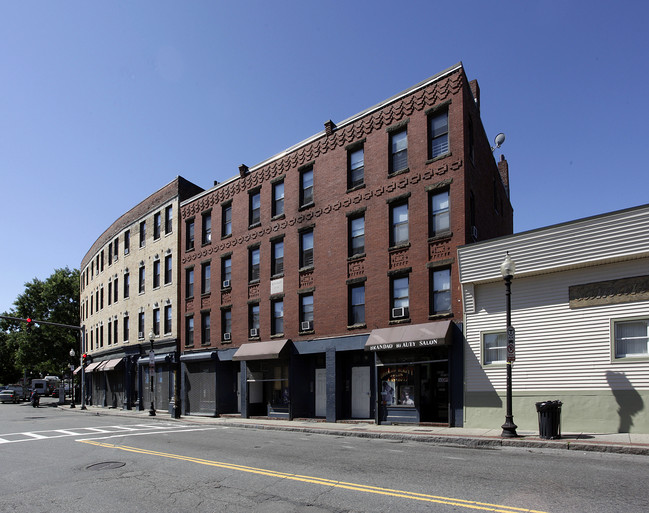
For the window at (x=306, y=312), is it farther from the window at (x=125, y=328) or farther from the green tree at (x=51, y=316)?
the green tree at (x=51, y=316)

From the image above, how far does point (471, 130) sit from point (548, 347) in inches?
365

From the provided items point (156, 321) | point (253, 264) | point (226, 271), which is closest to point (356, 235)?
point (253, 264)

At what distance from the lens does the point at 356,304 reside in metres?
22.6

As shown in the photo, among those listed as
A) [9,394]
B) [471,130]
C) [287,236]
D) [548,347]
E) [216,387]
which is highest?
[471,130]

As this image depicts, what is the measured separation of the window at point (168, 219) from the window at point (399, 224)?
18.7 m

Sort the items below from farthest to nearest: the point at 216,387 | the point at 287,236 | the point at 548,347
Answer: the point at 216,387 → the point at 287,236 → the point at 548,347

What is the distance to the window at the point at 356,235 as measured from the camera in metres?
22.7

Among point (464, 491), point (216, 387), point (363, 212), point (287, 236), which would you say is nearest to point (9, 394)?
point (216, 387)

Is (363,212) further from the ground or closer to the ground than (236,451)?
further from the ground

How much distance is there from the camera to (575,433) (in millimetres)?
14773

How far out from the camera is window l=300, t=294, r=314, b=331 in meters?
24.2

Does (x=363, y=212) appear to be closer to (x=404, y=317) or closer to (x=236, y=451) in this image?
(x=404, y=317)

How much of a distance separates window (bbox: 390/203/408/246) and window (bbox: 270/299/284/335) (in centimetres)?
744

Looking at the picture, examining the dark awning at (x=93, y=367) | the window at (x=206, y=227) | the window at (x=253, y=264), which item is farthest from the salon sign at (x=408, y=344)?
the dark awning at (x=93, y=367)
